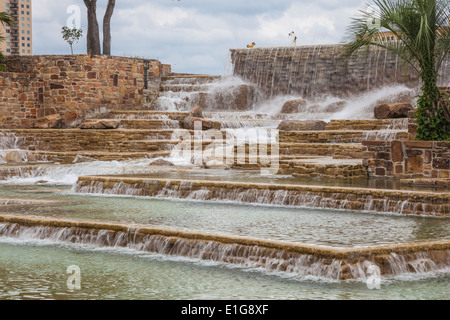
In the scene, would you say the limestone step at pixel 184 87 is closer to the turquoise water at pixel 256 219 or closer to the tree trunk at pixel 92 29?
the tree trunk at pixel 92 29

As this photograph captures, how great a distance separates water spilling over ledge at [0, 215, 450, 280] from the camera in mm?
6137

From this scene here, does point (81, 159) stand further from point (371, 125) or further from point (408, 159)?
point (408, 159)

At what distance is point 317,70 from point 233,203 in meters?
14.5

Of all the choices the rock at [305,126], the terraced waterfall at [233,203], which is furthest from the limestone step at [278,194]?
the rock at [305,126]

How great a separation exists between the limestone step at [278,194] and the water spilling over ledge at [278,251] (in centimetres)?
251

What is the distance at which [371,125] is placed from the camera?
17.1 meters

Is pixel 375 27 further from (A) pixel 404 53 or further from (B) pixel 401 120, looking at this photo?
(B) pixel 401 120

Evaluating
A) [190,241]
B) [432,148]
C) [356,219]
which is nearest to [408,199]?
[356,219]

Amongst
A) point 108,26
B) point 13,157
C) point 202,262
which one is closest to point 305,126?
point 13,157

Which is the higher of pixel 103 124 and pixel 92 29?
pixel 92 29

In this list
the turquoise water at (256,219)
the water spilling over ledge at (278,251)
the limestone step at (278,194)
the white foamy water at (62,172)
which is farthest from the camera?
the white foamy water at (62,172)

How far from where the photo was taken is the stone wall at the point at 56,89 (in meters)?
22.4

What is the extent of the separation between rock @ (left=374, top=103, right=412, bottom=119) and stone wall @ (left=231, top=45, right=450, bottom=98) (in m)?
4.04
